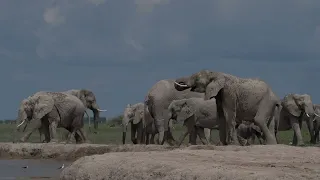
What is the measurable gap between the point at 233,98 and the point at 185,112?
202 inches

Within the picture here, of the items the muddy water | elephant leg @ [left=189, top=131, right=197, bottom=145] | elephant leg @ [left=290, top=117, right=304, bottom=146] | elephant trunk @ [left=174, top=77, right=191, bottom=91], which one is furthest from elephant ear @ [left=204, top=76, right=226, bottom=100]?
elephant leg @ [left=290, top=117, right=304, bottom=146]

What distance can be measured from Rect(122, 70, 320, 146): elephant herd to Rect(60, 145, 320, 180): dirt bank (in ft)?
8.69

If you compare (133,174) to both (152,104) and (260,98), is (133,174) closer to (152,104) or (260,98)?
(260,98)

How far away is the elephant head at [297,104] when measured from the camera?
91.5 ft

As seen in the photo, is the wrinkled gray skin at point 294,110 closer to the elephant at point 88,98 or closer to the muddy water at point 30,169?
the elephant at point 88,98

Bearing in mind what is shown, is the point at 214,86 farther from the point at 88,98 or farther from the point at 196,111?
the point at 88,98

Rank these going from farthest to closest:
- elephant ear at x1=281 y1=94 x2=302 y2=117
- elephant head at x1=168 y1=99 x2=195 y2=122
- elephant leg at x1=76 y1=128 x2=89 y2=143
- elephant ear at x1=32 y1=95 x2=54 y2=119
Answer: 1. elephant ear at x1=281 y1=94 x2=302 y2=117
2. elephant leg at x1=76 y1=128 x2=89 y2=143
3. elephant ear at x1=32 y1=95 x2=54 y2=119
4. elephant head at x1=168 y1=99 x2=195 y2=122

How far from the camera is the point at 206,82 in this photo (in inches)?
731

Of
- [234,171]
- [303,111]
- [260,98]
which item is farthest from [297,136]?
[234,171]

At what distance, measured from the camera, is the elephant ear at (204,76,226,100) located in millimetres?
18156

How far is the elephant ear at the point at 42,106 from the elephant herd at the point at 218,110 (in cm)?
291

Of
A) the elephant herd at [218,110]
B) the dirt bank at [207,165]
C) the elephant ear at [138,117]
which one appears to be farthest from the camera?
the elephant ear at [138,117]

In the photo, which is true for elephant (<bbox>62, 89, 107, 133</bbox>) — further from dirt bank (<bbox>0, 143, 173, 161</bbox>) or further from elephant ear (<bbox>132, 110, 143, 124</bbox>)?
dirt bank (<bbox>0, 143, 173, 161</bbox>)

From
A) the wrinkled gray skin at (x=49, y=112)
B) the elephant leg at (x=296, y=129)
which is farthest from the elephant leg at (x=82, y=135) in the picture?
the elephant leg at (x=296, y=129)
